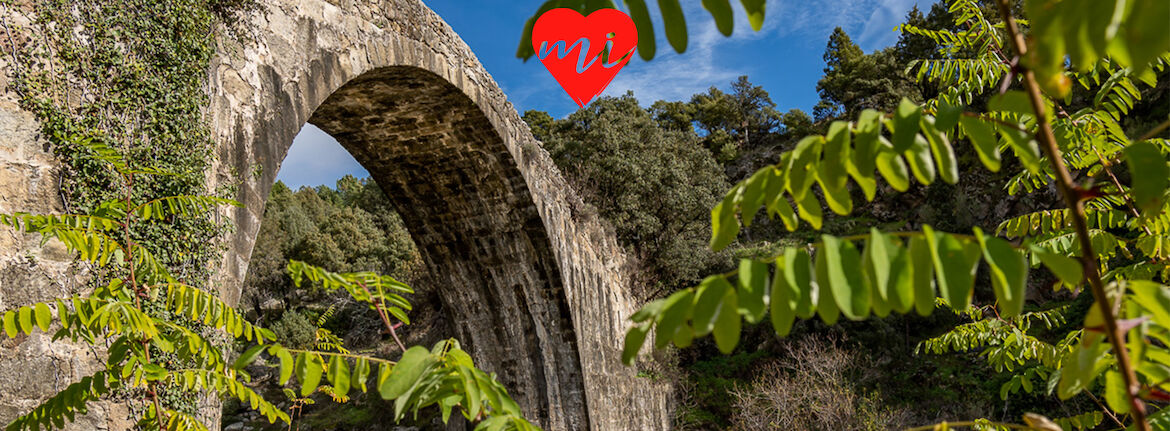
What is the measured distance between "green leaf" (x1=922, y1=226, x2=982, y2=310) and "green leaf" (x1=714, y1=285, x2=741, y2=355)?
0.72ft

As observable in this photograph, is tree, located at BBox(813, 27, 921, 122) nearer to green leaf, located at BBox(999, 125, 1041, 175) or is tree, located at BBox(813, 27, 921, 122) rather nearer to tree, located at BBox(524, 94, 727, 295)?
tree, located at BBox(524, 94, 727, 295)

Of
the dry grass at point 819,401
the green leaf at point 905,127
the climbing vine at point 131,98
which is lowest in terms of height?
the dry grass at point 819,401

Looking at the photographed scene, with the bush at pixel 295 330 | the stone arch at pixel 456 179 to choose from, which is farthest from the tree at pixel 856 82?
the bush at pixel 295 330

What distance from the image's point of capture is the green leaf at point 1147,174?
2.49 ft

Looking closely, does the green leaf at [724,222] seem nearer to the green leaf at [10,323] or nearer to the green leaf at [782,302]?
the green leaf at [782,302]

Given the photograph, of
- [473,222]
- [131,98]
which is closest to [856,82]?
[473,222]

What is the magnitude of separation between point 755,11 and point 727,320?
1.23ft

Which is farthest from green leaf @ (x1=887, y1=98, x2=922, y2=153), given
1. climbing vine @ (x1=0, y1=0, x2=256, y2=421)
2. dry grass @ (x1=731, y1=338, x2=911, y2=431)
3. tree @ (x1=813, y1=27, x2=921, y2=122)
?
tree @ (x1=813, y1=27, x2=921, y2=122)

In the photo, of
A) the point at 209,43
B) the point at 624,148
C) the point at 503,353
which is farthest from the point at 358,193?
the point at 209,43

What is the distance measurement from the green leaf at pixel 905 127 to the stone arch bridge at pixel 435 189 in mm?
3228

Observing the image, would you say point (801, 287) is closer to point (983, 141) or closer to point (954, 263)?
point (954, 263)

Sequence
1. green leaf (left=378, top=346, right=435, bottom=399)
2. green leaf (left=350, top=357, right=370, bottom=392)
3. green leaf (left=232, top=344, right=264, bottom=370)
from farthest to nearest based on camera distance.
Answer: green leaf (left=350, top=357, right=370, bottom=392) < green leaf (left=232, top=344, right=264, bottom=370) < green leaf (left=378, top=346, right=435, bottom=399)

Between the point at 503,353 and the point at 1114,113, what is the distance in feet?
27.4

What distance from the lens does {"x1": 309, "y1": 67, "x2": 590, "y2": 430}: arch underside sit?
6988 millimetres
